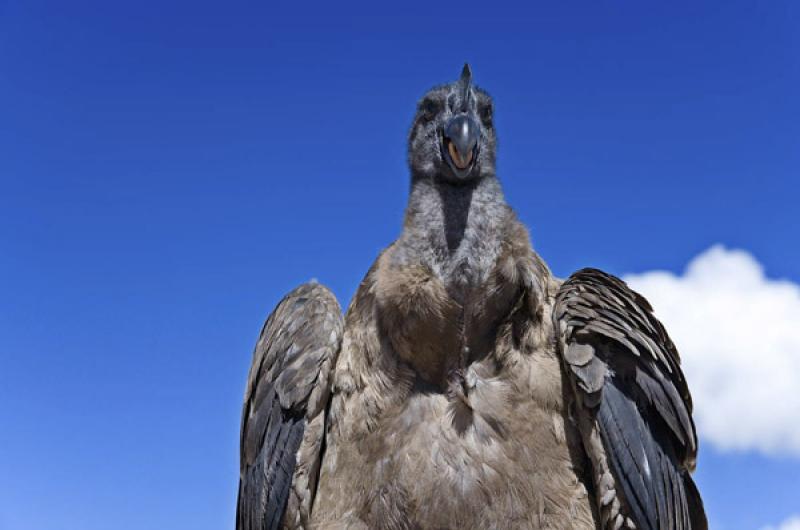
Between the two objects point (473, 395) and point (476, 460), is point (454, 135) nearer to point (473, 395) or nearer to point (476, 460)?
point (473, 395)

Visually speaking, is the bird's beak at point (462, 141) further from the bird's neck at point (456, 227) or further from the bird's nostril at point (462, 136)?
the bird's neck at point (456, 227)

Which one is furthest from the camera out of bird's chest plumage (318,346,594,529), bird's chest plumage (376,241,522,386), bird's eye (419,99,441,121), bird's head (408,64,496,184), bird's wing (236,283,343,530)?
bird's eye (419,99,441,121)

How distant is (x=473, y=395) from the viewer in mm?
6586

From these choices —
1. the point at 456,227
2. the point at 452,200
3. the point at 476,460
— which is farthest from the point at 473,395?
the point at 452,200

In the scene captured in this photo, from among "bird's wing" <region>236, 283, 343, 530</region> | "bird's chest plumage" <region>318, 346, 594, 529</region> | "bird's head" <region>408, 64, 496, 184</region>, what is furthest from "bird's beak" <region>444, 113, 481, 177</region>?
"bird's wing" <region>236, 283, 343, 530</region>

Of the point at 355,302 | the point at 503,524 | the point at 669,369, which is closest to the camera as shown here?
the point at 503,524

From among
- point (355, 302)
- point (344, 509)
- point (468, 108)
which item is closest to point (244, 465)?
point (344, 509)

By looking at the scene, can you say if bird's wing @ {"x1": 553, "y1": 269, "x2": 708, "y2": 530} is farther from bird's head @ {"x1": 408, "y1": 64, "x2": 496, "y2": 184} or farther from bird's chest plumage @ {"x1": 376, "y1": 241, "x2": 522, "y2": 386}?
bird's head @ {"x1": 408, "y1": 64, "x2": 496, "y2": 184}

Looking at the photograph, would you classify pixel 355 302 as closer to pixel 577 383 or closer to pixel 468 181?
pixel 468 181

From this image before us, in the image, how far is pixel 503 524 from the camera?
632 centimetres

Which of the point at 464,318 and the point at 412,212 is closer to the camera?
the point at 464,318

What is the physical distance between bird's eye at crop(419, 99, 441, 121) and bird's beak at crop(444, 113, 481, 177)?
420 mm

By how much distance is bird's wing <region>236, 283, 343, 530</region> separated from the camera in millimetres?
6973

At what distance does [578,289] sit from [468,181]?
4.32 ft
